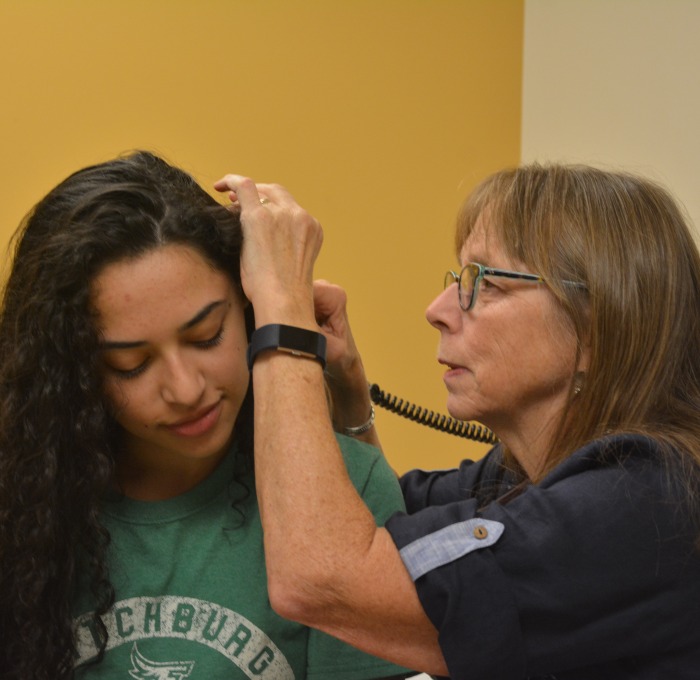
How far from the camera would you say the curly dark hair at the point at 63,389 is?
1246mm

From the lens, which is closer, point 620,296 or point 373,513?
point 620,296

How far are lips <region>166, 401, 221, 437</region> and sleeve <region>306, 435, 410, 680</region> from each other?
0.86ft

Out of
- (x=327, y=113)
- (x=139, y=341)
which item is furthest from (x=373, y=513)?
(x=327, y=113)

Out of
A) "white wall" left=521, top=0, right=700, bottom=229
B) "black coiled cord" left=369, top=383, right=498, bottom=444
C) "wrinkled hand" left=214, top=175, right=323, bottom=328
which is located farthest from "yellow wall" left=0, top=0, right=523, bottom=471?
"wrinkled hand" left=214, top=175, right=323, bottom=328

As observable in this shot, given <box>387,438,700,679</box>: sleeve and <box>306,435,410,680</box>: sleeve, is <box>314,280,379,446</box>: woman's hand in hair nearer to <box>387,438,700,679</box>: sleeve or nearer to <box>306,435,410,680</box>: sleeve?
<box>306,435,410,680</box>: sleeve

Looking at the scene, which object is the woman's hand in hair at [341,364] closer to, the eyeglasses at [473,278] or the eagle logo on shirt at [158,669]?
the eyeglasses at [473,278]

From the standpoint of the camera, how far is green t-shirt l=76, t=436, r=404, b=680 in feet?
4.22

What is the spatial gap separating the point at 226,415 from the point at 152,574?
0.81ft

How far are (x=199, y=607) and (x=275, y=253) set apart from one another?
1.66 ft

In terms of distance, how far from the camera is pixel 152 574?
1321 millimetres

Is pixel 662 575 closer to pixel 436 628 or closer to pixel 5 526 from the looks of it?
pixel 436 628

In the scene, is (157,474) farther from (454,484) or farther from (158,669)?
(454,484)

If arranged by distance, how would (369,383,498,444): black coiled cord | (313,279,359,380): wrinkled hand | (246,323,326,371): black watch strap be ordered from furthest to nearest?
(369,383,498,444): black coiled cord → (313,279,359,380): wrinkled hand → (246,323,326,371): black watch strap

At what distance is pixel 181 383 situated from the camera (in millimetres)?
1234
